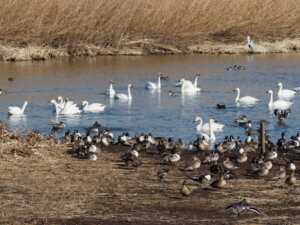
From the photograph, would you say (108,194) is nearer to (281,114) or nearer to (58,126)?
(58,126)

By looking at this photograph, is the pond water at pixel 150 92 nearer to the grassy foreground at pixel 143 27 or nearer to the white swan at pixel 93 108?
the white swan at pixel 93 108

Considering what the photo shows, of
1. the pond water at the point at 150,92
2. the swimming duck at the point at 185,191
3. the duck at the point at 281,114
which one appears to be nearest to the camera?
the swimming duck at the point at 185,191

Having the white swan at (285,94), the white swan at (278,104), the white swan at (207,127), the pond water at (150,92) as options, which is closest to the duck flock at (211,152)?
the white swan at (207,127)

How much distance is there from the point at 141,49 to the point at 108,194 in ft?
84.3

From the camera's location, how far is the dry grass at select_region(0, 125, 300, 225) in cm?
843

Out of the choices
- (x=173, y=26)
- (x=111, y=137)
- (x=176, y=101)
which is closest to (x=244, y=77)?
(x=176, y=101)

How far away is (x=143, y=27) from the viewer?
35156 millimetres

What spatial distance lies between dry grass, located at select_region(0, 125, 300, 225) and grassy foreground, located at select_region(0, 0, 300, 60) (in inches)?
841

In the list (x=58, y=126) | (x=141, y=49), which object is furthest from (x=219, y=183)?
(x=141, y=49)

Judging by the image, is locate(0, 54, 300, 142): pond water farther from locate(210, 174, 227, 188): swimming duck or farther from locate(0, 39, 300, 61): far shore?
locate(210, 174, 227, 188): swimming duck

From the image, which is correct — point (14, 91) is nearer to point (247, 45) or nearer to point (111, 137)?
point (111, 137)

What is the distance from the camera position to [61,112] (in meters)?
19.7

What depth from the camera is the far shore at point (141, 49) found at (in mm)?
32594

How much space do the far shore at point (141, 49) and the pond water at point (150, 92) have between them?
72 cm
